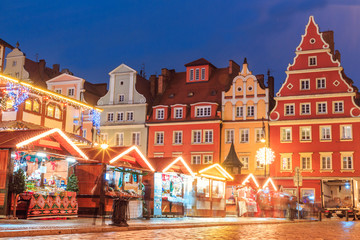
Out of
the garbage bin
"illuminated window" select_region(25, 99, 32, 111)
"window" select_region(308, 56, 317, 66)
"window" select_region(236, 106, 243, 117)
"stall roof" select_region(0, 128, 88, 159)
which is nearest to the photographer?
the garbage bin

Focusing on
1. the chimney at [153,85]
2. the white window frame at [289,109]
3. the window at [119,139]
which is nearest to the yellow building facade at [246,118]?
the white window frame at [289,109]

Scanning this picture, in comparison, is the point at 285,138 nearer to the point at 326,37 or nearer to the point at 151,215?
the point at 326,37

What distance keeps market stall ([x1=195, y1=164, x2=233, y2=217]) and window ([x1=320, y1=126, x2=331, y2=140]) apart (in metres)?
17.0

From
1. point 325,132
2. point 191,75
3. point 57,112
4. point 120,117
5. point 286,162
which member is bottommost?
point 286,162

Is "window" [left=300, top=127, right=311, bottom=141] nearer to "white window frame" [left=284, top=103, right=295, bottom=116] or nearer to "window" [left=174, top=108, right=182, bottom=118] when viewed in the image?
"white window frame" [left=284, top=103, right=295, bottom=116]

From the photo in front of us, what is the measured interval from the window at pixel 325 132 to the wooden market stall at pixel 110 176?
26.8 metres

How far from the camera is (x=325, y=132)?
4794cm

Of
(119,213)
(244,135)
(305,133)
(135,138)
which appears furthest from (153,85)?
(119,213)

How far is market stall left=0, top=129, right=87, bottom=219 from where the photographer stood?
1981cm

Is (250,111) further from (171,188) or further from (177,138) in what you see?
(171,188)

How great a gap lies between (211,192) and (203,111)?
2089 cm

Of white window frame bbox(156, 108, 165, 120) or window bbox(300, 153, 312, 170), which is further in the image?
white window frame bbox(156, 108, 165, 120)

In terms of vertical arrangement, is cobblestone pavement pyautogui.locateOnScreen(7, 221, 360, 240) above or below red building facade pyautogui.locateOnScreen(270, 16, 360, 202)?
below

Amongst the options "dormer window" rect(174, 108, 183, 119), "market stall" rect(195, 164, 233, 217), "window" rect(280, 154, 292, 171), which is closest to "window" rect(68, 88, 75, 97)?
"dormer window" rect(174, 108, 183, 119)
